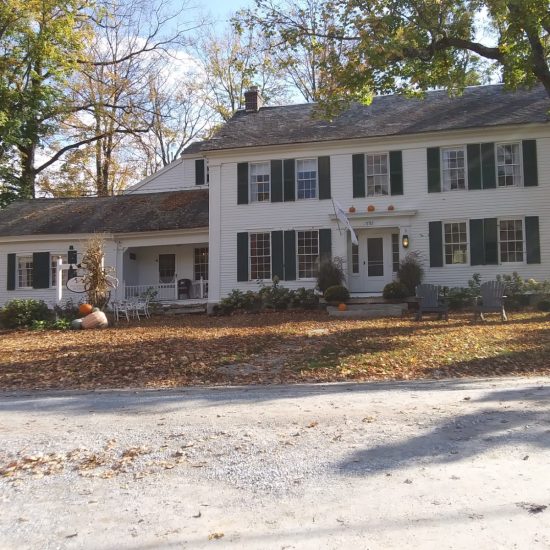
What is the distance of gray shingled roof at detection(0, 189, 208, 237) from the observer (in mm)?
22312

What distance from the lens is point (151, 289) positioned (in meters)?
22.2

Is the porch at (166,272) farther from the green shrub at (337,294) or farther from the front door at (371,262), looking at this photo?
the front door at (371,262)

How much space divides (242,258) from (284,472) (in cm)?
1617

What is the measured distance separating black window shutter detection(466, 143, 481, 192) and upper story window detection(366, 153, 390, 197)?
267 centimetres

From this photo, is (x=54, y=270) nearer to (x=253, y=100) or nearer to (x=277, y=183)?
(x=277, y=183)

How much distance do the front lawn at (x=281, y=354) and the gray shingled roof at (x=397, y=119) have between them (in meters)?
7.73

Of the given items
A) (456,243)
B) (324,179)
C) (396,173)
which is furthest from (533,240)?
(324,179)

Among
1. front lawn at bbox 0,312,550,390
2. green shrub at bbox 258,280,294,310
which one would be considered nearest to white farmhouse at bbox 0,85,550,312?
green shrub at bbox 258,280,294,310

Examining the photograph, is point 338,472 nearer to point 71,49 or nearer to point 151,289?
point 151,289

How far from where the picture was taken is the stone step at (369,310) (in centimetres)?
1700

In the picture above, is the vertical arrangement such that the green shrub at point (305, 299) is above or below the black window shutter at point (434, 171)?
below

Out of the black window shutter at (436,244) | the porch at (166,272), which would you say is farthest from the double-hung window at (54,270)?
the black window shutter at (436,244)

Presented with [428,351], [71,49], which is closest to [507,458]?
[428,351]

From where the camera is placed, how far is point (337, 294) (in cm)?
1817
